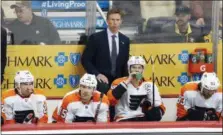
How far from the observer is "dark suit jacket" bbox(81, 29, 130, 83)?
627 centimetres

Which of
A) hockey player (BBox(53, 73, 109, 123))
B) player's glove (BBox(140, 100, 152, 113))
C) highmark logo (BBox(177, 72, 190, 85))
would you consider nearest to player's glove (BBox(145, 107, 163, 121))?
player's glove (BBox(140, 100, 152, 113))

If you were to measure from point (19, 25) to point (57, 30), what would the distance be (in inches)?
15.5

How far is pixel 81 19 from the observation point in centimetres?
659

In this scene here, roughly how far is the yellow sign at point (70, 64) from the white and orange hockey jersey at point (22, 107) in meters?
0.71

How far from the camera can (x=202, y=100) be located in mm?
6059

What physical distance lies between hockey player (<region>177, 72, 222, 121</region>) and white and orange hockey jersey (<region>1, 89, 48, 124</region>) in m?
1.29

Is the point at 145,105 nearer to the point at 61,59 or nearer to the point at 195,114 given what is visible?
the point at 195,114

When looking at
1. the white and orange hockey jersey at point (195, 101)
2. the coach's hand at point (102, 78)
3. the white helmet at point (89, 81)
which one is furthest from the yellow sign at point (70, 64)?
the white helmet at point (89, 81)

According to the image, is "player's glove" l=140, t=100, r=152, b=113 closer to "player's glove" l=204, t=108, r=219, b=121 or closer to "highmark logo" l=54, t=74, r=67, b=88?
"player's glove" l=204, t=108, r=219, b=121

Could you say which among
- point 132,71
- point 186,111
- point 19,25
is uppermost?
point 19,25

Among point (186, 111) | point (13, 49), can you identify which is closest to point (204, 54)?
point (186, 111)

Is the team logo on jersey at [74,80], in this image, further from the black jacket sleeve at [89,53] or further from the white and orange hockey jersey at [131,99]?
the white and orange hockey jersey at [131,99]

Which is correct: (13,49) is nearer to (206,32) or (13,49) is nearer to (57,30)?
(57,30)

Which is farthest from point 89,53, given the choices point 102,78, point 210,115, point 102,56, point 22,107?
point 210,115
